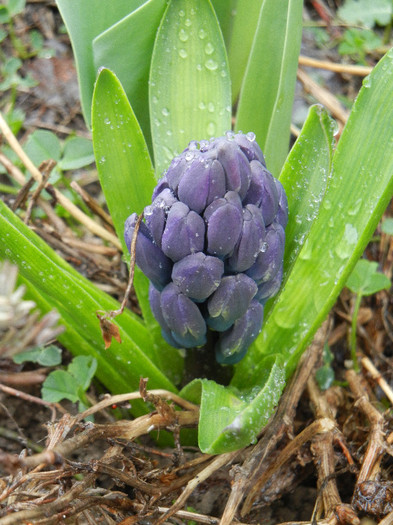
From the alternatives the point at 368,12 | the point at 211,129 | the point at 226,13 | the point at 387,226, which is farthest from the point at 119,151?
the point at 368,12

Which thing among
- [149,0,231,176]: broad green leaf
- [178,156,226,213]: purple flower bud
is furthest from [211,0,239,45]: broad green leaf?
[178,156,226,213]: purple flower bud

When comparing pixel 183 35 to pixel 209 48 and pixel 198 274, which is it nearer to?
pixel 209 48

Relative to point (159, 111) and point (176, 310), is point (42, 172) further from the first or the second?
point (176, 310)

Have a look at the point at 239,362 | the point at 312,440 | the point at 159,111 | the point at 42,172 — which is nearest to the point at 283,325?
the point at 239,362

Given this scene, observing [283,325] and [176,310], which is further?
[283,325]

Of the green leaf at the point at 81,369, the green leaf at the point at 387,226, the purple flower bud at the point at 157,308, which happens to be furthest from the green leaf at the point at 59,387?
the green leaf at the point at 387,226

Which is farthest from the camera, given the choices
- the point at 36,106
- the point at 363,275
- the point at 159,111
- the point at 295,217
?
the point at 36,106

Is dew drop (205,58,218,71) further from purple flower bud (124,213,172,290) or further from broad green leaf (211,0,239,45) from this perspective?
purple flower bud (124,213,172,290)
